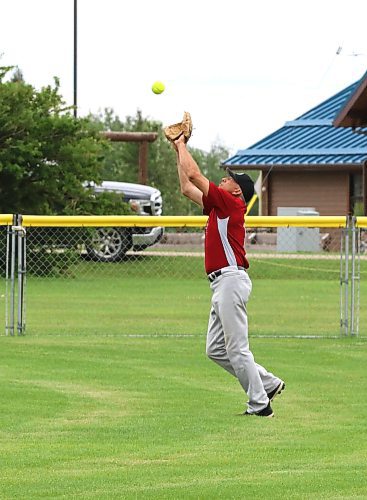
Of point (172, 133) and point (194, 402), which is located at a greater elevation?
point (172, 133)

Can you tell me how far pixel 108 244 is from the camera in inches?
916

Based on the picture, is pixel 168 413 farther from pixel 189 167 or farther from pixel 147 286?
pixel 147 286

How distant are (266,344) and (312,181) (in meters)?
31.3

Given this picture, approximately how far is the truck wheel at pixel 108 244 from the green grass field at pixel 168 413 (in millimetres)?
3531

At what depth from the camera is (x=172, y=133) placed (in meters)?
9.40

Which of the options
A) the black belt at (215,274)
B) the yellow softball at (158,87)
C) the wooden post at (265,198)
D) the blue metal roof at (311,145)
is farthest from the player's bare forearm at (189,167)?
the wooden post at (265,198)

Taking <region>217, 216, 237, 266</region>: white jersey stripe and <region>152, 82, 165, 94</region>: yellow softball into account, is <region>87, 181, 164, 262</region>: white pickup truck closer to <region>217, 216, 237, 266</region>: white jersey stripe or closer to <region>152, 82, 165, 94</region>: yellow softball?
<region>152, 82, 165, 94</region>: yellow softball

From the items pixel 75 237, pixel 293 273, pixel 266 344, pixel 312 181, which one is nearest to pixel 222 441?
pixel 266 344

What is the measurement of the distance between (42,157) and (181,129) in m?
17.6

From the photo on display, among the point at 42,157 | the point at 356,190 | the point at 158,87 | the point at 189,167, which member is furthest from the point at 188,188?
the point at 356,190

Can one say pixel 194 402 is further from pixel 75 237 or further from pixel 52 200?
pixel 52 200

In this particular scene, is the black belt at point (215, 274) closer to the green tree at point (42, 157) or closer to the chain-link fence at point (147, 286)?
the chain-link fence at point (147, 286)

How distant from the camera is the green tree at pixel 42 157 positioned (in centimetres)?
2634

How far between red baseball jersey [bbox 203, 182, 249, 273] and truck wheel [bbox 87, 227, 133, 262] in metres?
13.0
